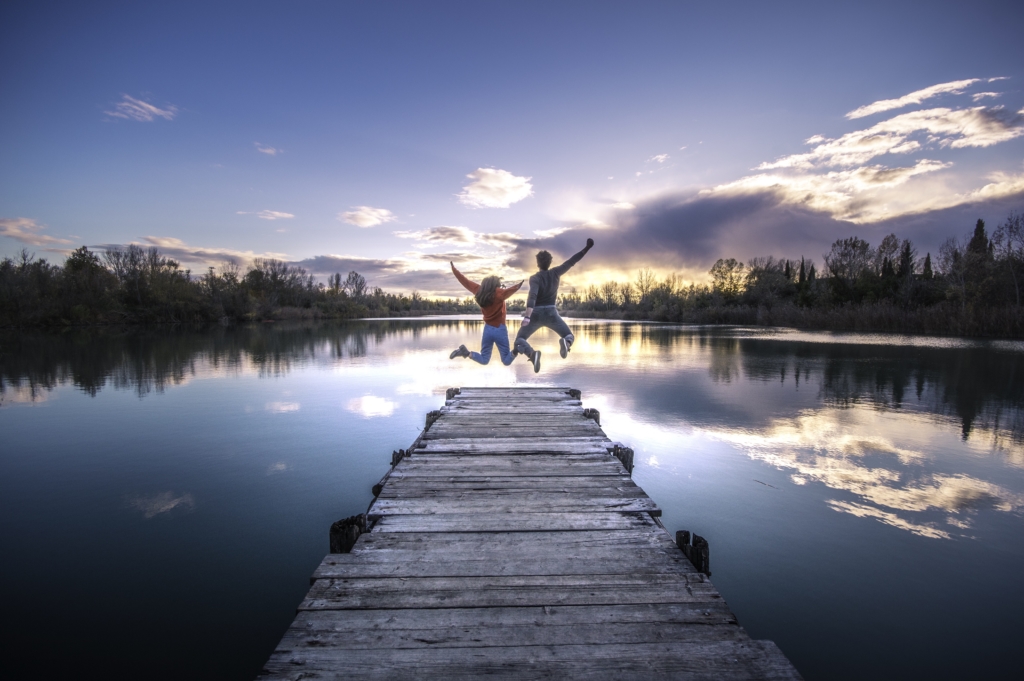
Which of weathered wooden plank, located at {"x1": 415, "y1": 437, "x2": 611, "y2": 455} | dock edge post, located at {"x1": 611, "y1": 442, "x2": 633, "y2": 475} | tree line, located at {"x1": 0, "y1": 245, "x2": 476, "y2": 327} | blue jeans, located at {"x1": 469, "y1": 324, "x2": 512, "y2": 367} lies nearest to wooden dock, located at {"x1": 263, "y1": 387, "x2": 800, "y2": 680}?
weathered wooden plank, located at {"x1": 415, "y1": 437, "x2": 611, "y2": 455}

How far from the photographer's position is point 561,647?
218 cm

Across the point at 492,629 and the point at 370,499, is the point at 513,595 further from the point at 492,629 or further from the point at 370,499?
the point at 370,499

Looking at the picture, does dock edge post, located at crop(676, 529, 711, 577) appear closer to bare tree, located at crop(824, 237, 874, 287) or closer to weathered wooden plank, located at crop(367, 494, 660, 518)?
weathered wooden plank, located at crop(367, 494, 660, 518)

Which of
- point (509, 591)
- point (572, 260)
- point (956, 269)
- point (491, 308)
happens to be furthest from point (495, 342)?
point (956, 269)

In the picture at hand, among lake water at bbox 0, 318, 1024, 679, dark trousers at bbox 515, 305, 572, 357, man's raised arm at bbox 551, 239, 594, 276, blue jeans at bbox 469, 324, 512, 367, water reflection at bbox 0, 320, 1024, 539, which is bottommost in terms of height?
lake water at bbox 0, 318, 1024, 679

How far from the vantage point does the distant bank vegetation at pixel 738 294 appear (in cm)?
3269

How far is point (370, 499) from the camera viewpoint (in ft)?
21.3

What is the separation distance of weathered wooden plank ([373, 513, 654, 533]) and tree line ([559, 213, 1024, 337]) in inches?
1557

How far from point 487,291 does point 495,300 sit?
0.20 meters

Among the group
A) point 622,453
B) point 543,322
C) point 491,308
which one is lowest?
point 622,453

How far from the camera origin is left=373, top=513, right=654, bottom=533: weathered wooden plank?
11.2 ft

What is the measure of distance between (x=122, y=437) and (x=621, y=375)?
49.0 ft

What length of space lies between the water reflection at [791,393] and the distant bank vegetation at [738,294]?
10.8m

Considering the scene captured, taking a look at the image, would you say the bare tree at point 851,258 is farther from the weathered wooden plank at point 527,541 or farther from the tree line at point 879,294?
the weathered wooden plank at point 527,541
